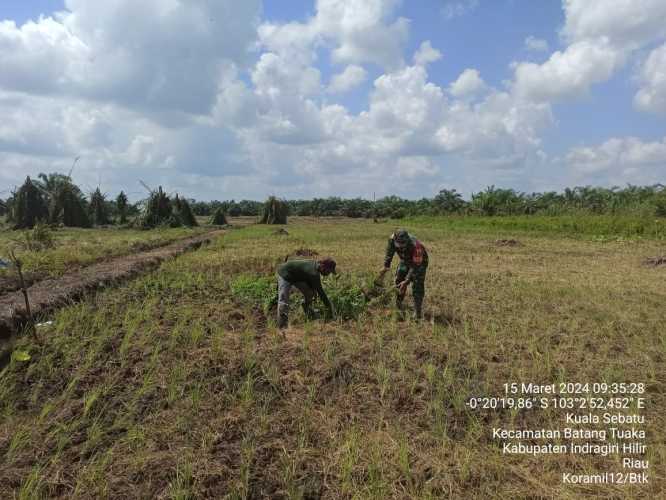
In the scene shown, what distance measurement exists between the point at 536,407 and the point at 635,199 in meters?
29.8

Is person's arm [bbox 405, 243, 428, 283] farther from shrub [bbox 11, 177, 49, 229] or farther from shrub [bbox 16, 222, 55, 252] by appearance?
shrub [bbox 11, 177, 49, 229]

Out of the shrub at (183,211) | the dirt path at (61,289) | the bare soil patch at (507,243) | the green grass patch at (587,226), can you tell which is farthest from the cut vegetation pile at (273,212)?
the dirt path at (61,289)

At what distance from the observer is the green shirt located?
539 centimetres

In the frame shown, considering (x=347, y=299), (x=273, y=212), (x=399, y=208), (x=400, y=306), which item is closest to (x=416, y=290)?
(x=400, y=306)

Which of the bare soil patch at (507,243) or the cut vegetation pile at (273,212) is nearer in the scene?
the bare soil patch at (507,243)

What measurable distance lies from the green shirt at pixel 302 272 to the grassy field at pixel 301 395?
554 mm

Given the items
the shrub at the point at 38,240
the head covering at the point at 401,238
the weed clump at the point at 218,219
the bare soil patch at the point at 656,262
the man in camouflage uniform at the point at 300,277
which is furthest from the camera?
the weed clump at the point at 218,219

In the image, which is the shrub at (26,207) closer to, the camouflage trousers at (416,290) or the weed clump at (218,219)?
the weed clump at (218,219)

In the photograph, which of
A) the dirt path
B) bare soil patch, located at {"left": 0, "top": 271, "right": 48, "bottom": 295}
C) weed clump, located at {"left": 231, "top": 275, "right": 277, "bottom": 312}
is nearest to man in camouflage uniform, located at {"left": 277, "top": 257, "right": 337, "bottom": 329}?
weed clump, located at {"left": 231, "top": 275, "right": 277, "bottom": 312}

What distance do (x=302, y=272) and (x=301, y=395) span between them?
1.94 metres

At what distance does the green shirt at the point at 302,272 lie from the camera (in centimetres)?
539

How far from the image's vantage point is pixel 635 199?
27.3 m

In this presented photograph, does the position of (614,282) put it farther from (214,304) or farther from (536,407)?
(214,304)

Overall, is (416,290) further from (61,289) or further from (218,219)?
(218,219)
